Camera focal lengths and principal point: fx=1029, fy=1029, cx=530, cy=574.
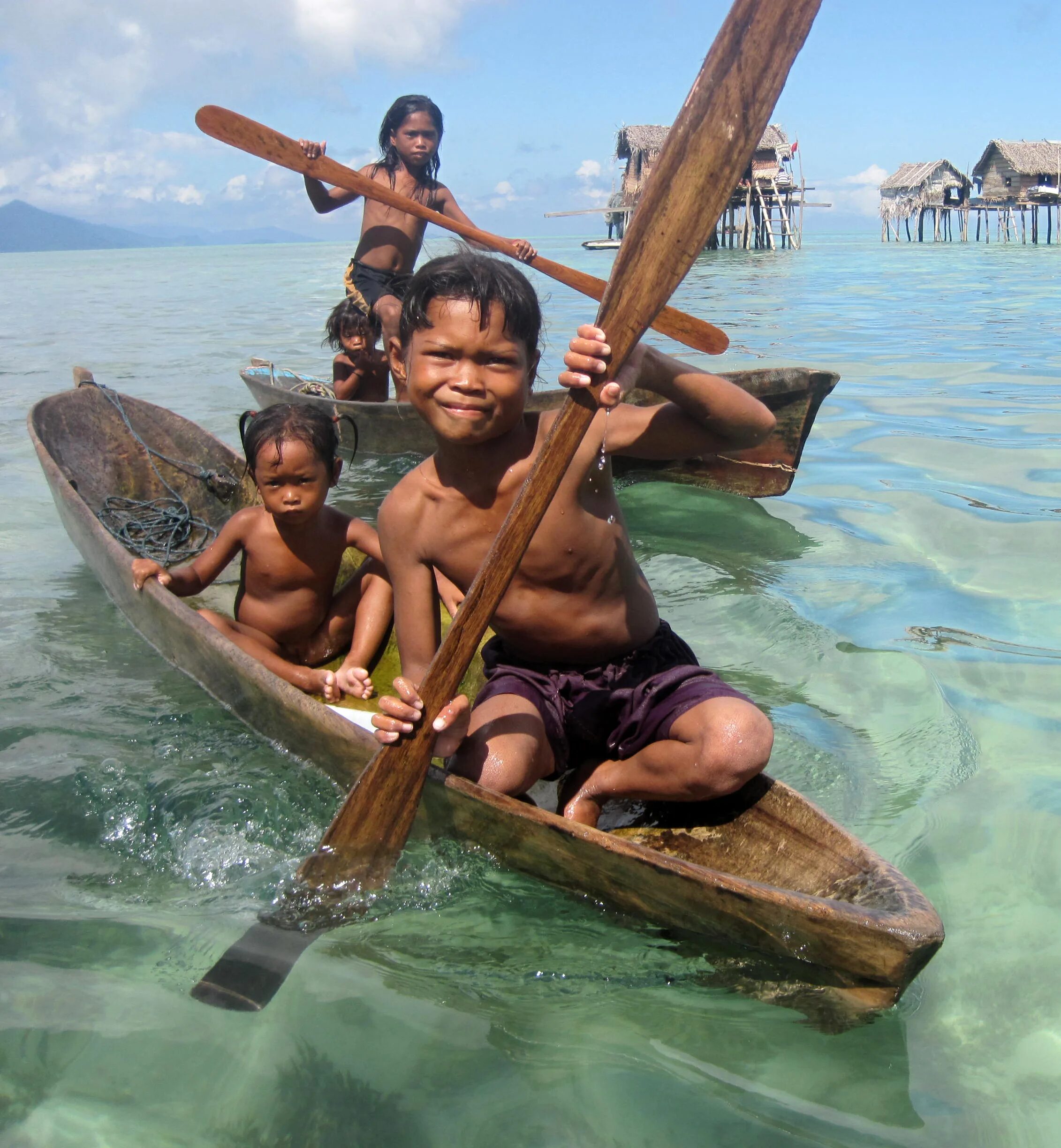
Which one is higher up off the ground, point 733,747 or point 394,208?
point 394,208

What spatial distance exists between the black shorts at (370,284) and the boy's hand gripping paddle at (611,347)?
4.48 metres

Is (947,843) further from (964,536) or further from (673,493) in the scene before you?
(673,493)

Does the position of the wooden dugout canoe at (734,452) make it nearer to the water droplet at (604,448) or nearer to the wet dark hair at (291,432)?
the wet dark hair at (291,432)

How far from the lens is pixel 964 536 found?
15.8 ft

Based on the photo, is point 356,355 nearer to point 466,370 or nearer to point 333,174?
point 333,174

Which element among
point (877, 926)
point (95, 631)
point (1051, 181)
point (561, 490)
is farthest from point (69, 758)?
point (1051, 181)

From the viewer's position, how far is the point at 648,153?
28.7 metres

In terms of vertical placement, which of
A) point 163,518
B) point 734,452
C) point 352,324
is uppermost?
point 352,324

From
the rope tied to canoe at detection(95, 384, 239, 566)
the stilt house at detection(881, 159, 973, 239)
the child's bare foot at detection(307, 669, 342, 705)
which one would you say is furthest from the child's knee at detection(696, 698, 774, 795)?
the stilt house at detection(881, 159, 973, 239)

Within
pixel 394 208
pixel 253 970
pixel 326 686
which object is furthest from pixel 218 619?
pixel 394 208

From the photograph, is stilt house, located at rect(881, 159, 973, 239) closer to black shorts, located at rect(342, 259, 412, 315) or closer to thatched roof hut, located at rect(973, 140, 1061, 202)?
thatched roof hut, located at rect(973, 140, 1061, 202)

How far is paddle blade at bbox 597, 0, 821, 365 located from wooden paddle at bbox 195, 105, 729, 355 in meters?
1.94

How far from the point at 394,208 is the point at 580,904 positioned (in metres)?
4.78

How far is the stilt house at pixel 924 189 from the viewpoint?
35.6 meters
